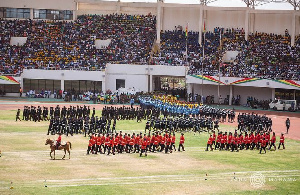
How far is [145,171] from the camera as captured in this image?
2278 cm

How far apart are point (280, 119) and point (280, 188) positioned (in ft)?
88.8

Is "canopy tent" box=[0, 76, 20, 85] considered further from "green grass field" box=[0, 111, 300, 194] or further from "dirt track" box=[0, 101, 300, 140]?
"green grass field" box=[0, 111, 300, 194]

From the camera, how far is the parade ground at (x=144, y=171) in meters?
19.7

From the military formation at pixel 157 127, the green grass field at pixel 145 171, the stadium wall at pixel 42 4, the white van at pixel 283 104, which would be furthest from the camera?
the stadium wall at pixel 42 4

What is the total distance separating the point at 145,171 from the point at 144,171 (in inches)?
1.7

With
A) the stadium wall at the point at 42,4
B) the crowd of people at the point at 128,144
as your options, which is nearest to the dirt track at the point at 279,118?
the crowd of people at the point at 128,144

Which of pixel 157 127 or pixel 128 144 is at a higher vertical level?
pixel 157 127

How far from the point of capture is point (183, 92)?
6159 centimetres

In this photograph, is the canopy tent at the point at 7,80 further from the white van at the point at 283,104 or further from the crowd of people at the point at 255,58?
the white van at the point at 283,104

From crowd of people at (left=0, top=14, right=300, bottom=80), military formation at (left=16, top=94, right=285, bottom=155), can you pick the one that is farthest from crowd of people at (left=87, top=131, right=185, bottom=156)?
crowd of people at (left=0, top=14, right=300, bottom=80)

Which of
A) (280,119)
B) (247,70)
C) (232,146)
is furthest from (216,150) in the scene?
(247,70)

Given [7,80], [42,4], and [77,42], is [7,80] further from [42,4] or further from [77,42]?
[42,4]

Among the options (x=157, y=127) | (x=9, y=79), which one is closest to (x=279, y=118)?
(x=157, y=127)

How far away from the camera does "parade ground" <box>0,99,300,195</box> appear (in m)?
19.7
